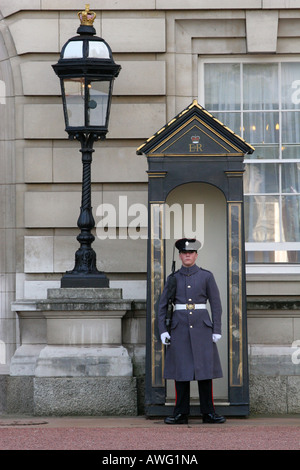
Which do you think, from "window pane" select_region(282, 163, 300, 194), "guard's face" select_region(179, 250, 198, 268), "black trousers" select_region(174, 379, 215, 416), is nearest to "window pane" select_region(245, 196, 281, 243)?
"window pane" select_region(282, 163, 300, 194)

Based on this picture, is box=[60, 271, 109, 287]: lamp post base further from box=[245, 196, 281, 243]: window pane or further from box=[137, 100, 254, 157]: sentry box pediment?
box=[245, 196, 281, 243]: window pane

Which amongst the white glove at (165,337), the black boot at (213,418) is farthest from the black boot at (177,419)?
the white glove at (165,337)

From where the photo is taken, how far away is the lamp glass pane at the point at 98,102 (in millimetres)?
11109

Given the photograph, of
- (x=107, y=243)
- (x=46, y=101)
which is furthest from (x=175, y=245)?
(x=46, y=101)

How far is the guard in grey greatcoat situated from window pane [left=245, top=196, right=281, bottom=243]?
1636mm

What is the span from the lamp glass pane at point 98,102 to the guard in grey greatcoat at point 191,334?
1.44 meters

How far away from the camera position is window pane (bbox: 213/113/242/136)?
1217 cm

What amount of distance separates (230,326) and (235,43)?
3021 millimetres

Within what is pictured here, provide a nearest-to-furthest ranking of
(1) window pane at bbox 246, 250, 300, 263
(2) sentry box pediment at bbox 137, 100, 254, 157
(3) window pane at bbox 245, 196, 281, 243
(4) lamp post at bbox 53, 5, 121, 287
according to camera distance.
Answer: (2) sentry box pediment at bbox 137, 100, 254, 157, (4) lamp post at bbox 53, 5, 121, 287, (1) window pane at bbox 246, 250, 300, 263, (3) window pane at bbox 245, 196, 281, 243

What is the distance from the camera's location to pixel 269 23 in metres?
12.0

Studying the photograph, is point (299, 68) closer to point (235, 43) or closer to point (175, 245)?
point (235, 43)

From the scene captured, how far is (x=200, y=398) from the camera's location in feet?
34.2

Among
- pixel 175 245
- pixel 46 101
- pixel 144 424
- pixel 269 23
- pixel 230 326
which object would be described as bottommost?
pixel 144 424

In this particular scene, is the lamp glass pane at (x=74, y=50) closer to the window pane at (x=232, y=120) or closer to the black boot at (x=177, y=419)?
the window pane at (x=232, y=120)
